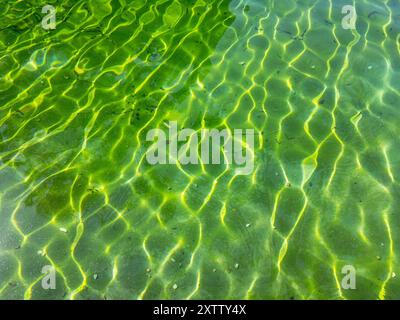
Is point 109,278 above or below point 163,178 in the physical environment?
below

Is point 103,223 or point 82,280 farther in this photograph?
point 103,223

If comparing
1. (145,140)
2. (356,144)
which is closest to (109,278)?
(145,140)

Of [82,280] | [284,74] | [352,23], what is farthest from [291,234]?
[352,23]
